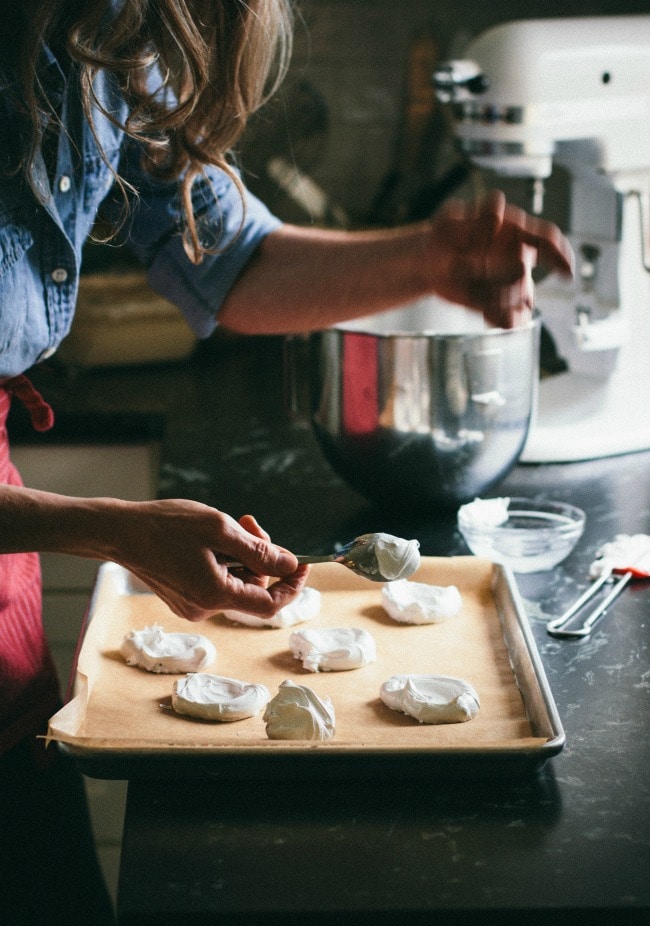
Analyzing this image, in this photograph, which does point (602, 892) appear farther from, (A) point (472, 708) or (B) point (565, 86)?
(B) point (565, 86)

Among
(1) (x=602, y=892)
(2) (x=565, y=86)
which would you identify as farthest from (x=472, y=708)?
(2) (x=565, y=86)

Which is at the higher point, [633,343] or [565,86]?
[565,86]

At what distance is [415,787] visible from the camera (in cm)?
84

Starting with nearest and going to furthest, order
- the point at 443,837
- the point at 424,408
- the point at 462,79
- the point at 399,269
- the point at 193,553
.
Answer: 1. the point at 443,837
2. the point at 193,553
3. the point at 399,269
4. the point at 424,408
5. the point at 462,79

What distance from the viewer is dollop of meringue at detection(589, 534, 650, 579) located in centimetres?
126

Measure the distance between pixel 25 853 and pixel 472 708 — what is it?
54cm

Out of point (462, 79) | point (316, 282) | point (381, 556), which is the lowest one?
point (381, 556)

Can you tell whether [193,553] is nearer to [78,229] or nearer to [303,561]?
[303,561]

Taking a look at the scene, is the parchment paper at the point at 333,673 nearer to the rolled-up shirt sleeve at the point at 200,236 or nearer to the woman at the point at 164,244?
the woman at the point at 164,244

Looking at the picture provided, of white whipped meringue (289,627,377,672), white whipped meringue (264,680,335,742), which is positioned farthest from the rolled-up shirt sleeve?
white whipped meringue (264,680,335,742)

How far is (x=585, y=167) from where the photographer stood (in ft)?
5.35

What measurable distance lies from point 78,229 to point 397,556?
1.60 feet

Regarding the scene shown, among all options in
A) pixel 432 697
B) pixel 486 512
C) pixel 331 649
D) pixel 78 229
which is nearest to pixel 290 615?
pixel 331 649

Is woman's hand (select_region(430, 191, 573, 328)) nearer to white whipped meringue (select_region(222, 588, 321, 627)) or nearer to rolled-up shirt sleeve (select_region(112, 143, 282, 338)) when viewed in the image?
rolled-up shirt sleeve (select_region(112, 143, 282, 338))
